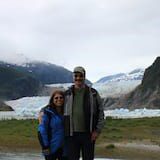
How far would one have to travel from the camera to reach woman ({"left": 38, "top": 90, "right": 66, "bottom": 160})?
808 centimetres

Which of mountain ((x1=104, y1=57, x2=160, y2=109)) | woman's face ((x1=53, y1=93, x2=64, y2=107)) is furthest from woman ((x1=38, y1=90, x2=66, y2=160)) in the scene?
mountain ((x1=104, y1=57, x2=160, y2=109))

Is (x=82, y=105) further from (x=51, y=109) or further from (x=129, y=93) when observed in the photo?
(x=129, y=93)

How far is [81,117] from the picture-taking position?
8.16 metres

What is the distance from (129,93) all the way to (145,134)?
84996 mm

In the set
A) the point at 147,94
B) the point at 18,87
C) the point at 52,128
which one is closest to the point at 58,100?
the point at 52,128

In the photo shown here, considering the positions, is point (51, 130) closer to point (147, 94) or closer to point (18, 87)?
point (147, 94)

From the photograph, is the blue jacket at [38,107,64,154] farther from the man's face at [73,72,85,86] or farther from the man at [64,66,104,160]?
the man's face at [73,72,85,86]

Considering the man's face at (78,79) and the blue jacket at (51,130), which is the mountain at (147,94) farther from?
the blue jacket at (51,130)

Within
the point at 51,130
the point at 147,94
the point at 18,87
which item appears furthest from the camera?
the point at 18,87

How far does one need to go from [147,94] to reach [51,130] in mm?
98259

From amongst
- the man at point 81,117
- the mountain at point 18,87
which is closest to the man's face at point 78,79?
the man at point 81,117

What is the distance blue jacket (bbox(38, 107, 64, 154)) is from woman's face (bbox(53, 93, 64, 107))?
10cm

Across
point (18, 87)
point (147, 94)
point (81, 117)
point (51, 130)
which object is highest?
point (18, 87)

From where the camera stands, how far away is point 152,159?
17.7 metres
